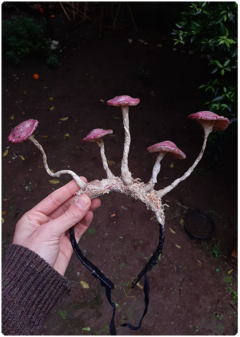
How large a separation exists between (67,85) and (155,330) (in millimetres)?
3505

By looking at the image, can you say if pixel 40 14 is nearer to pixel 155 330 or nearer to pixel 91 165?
pixel 91 165

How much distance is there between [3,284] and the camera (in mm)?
1190

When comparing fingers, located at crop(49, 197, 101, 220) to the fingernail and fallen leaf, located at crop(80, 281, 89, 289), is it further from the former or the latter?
fallen leaf, located at crop(80, 281, 89, 289)

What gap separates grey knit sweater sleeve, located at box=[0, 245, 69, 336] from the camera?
116cm

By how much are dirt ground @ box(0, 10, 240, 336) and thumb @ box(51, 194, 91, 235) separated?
0.81 m

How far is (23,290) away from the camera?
3.92 feet

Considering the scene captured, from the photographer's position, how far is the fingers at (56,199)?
1.60 metres

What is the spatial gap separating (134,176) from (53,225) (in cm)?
163

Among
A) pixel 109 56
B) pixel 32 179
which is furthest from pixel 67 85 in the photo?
pixel 32 179

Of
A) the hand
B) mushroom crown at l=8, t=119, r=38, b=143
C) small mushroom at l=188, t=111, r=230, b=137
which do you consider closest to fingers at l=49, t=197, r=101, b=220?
the hand

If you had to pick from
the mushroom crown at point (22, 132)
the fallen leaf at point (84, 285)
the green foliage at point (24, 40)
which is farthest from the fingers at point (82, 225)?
the green foliage at point (24, 40)

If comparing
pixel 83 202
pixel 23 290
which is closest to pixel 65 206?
pixel 83 202

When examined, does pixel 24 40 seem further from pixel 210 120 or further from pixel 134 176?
pixel 210 120

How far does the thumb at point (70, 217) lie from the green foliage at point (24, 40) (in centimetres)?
180
